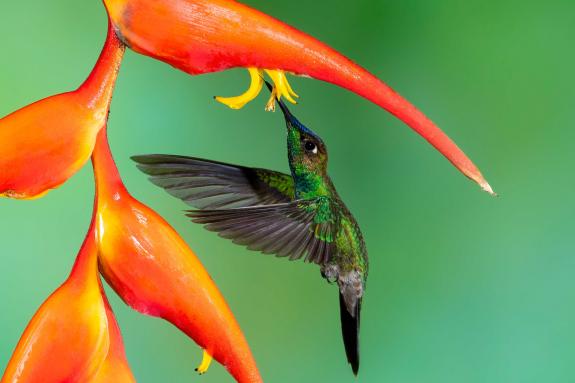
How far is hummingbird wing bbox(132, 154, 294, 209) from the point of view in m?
Result: 0.77

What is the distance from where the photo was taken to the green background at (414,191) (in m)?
0.87

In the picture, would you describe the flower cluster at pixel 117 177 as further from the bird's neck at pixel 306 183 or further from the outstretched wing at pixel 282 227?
the bird's neck at pixel 306 183

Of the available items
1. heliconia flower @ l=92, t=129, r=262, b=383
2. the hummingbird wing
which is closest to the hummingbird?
the hummingbird wing

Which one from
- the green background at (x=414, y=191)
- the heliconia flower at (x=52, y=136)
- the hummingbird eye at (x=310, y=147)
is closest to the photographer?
the heliconia flower at (x=52, y=136)

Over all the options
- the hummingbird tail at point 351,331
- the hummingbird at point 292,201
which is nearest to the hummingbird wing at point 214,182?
the hummingbird at point 292,201

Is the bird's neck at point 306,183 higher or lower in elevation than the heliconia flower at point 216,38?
lower

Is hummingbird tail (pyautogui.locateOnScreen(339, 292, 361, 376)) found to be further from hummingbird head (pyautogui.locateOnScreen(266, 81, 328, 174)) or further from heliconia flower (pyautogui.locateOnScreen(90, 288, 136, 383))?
heliconia flower (pyautogui.locateOnScreen(90, 288, 136, 383))

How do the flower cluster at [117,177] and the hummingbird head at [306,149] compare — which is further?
the hummingbird head at [306,149]

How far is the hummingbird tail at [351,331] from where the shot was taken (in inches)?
32.9

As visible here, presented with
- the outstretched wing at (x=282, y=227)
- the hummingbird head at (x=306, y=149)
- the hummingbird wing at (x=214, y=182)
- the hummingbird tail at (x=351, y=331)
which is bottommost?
the hummingbird tail at (x=351, y=331)

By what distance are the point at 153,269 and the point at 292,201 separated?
0.21 m

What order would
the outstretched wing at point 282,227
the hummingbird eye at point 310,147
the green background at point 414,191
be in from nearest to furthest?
the outstretched wing at point 282,227 < the hummingbird eye at point 310,147 < the green background at point 414,191

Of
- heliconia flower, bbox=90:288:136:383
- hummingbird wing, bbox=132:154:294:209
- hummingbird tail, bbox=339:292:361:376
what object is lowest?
heliconia flower, bbox=90:288:136:383

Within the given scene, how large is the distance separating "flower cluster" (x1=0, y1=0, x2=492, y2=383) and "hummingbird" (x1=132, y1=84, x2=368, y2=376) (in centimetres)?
12
